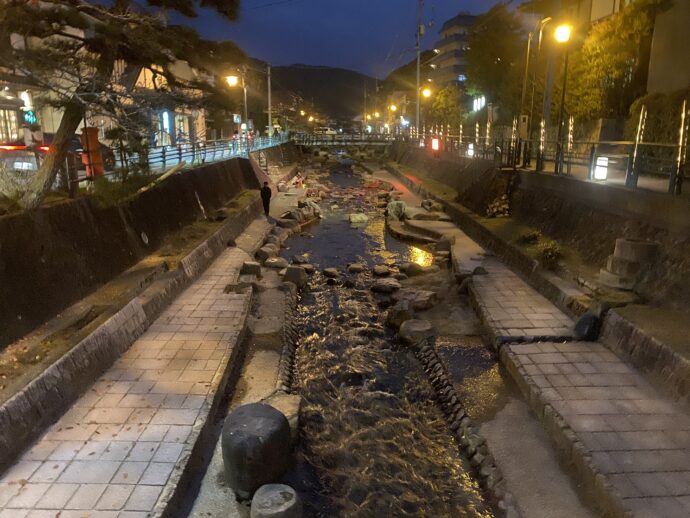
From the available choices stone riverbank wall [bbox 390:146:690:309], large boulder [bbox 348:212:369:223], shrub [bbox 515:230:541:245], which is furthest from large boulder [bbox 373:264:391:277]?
large boulder [bbox 348:212:369:223]

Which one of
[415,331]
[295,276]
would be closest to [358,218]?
[295,276]

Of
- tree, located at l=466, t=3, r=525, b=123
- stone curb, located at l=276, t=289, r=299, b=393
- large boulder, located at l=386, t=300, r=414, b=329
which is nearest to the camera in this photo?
stone curb, located at l=276, t=289, r=299, b=393

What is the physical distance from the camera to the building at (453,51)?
231 ft

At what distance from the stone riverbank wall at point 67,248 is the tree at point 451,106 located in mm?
40978

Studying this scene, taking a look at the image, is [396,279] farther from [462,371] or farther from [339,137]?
[339,137]

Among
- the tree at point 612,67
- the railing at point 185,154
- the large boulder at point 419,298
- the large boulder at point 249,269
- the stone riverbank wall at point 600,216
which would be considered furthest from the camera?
the tree at point 612,67

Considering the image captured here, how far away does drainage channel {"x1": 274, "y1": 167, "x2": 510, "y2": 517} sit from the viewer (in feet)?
18.3

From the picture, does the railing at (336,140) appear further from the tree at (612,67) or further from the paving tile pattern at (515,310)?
the paving tile pattern at (515,310)

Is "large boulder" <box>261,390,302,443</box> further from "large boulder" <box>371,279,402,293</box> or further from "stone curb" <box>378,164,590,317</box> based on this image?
"large boulder" <box>371,279,402,293</box>

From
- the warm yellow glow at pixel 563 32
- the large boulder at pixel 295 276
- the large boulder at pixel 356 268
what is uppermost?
the warm yellow glow at pixel 563 32

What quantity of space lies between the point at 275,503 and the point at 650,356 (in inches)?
201

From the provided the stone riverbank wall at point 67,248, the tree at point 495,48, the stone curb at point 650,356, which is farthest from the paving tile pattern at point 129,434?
the tree at point 495,48

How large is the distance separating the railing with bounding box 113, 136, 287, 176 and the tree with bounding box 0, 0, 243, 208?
3071 millimetres

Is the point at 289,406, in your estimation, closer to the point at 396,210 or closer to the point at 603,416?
the point at 603,416
